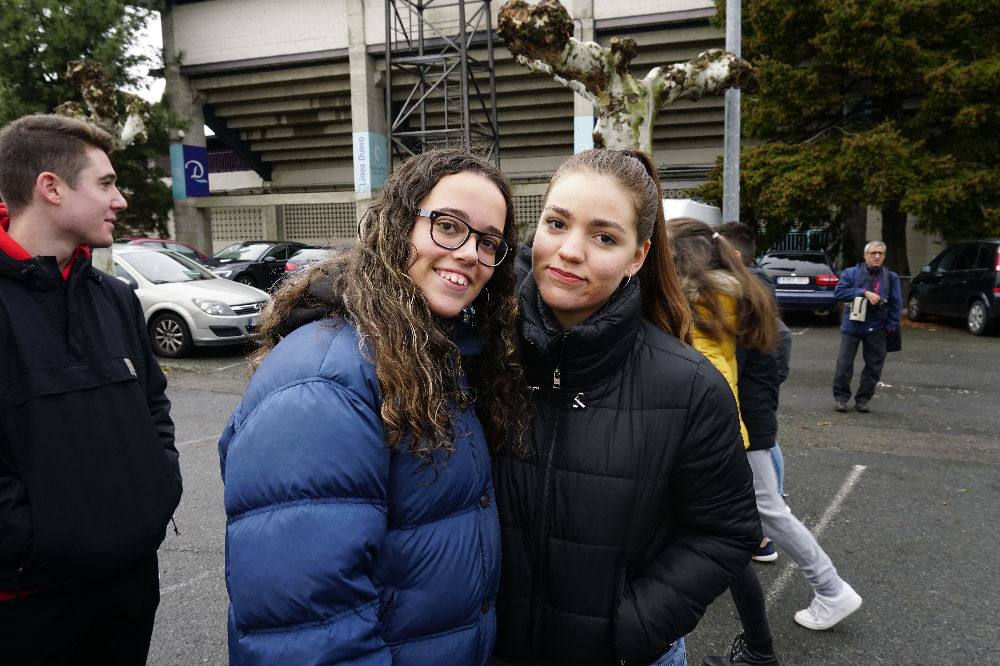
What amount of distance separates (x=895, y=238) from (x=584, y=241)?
16.5m

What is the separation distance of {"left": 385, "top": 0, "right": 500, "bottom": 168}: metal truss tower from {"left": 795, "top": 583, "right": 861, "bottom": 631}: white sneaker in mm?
15191

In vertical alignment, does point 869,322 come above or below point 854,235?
below

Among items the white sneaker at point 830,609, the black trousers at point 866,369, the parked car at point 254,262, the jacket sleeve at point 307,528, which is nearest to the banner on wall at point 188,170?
the parked car at point 254,262

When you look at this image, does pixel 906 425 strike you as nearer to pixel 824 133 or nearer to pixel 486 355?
pixel 486 355

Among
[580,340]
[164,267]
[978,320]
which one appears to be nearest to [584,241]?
[580,340]

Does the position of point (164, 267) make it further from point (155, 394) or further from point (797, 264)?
point (797, 264)

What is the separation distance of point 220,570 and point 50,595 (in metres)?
2.22

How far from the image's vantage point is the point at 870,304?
7168mm

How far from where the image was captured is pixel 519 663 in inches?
66.2

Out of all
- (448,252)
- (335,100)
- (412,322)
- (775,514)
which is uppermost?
(335,100)

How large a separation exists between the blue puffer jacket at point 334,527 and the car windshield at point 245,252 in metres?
16.7

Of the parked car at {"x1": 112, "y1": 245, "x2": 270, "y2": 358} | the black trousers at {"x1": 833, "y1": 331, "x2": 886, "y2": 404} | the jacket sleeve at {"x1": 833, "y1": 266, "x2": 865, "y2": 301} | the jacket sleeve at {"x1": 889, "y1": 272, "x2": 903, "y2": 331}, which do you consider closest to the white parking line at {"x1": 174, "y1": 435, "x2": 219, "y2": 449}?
the parked car at {"x1": 112, "y1": 245, "x2": 270, "y2": 358}

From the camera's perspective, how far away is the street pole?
8555 millimetres

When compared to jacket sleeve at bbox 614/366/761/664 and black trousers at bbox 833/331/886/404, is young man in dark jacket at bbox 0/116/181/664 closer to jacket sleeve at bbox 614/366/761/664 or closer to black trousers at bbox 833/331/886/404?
jacket sleeve at bbox 614/366/761/664
